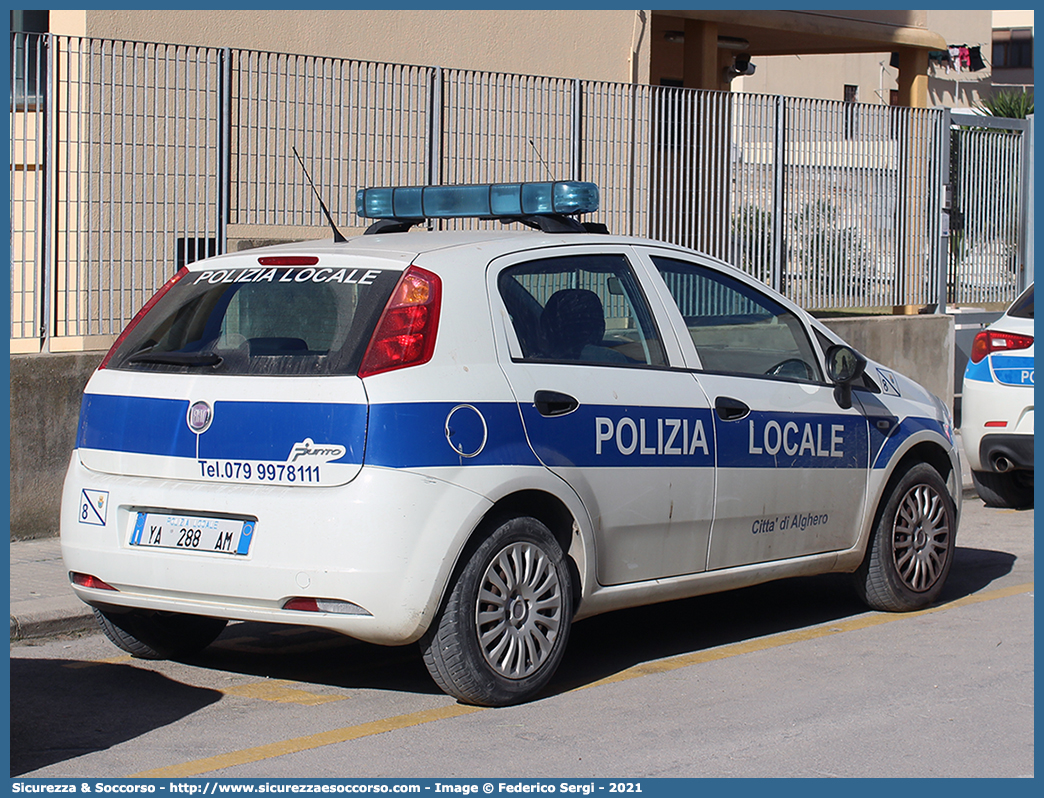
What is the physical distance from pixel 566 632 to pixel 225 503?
1.36 meters

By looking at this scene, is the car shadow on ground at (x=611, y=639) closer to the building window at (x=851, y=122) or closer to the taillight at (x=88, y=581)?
the taillight at (x=88, y=581)

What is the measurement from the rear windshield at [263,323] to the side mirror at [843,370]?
2.30 m

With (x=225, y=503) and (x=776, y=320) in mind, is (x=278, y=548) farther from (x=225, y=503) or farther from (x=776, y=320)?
(x=776, y=320)

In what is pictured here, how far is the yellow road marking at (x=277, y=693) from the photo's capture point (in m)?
5.46

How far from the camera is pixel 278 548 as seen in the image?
496 centimetres

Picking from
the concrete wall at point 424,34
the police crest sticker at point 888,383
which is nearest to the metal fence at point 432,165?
the concrete wall at point 424,34

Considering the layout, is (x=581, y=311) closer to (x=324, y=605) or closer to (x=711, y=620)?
(x=324, y=605)

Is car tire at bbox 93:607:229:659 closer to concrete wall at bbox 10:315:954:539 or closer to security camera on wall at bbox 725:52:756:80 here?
concrete wall at bbox 10:315:954:539

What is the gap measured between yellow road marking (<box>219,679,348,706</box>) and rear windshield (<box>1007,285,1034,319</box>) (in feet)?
19.9

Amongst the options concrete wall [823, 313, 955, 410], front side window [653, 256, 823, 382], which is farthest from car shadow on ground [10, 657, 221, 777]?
concrete wall [823, 313, 955, 410]

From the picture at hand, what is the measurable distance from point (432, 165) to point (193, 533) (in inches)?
256

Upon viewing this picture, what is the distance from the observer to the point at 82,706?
537cm

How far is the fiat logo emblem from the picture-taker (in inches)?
202

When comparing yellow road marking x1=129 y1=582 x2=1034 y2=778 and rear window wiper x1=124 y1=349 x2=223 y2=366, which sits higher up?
rear window wiper x1=124 y1=349 x2=223 y2=366
